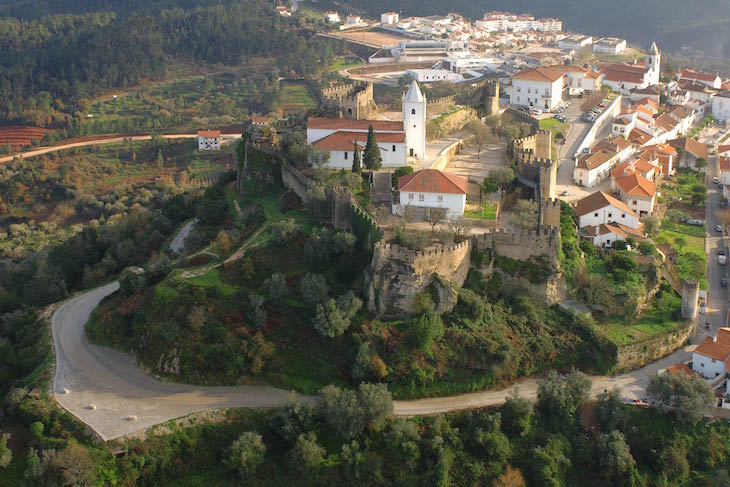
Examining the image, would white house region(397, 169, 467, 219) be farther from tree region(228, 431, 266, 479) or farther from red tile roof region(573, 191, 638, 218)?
tree region(228, 431, 266, 479)

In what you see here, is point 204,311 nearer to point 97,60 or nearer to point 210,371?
point 210,371

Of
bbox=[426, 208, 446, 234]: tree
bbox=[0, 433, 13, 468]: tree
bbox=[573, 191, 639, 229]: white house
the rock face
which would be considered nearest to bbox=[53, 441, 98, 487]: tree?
bbox=[0, 433, 13, 468]: tree

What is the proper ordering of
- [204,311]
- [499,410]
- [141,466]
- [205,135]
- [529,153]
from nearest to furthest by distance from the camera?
1. [141,466]
2. [499,410]
3. [204,311]
4. [529,153]
5. [205,135]

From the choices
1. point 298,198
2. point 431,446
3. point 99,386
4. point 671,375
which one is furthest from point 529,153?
point 99,386

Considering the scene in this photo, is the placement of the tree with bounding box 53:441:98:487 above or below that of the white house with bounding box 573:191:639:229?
below

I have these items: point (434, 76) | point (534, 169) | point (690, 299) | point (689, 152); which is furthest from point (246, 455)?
point (434, 76)
